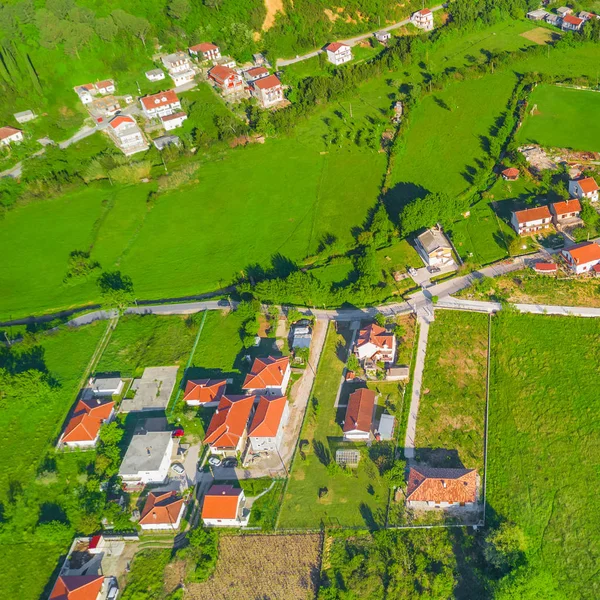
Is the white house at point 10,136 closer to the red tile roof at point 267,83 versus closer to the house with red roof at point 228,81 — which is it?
the house with red roof at point 228,81

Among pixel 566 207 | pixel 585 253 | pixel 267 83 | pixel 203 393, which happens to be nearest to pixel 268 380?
pixel 203 393

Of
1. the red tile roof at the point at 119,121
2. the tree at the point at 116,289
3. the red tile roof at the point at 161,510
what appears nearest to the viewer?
the red tile roof at the point at 161,510

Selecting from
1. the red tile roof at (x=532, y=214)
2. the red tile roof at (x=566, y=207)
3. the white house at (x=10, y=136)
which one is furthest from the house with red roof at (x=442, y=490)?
the white house at (x=10, y=136)

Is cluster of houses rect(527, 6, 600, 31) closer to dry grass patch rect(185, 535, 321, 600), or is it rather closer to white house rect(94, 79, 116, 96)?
white house rect(94, 79, 116, 96)

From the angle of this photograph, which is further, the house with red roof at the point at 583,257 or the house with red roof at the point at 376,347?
the house with red roof at the point at 583,257

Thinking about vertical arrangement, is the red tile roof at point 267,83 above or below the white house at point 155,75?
below

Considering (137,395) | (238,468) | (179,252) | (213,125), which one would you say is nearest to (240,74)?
(213,125)

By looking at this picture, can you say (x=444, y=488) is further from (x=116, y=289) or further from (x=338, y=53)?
(x=338, y=53)
